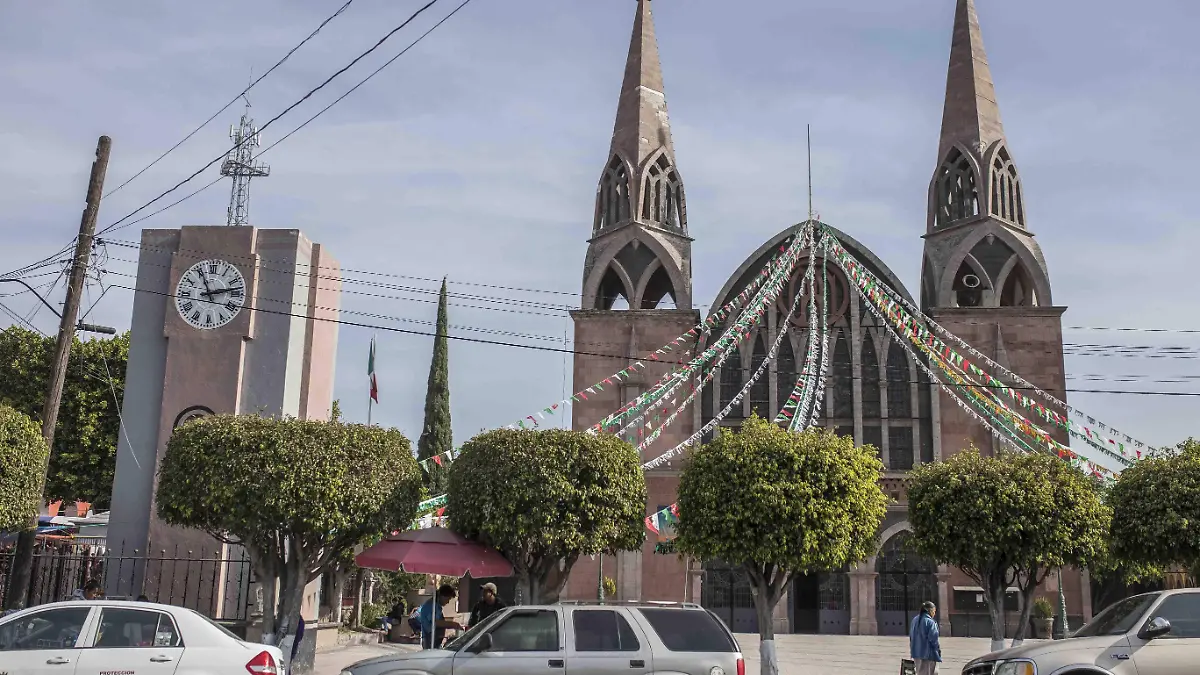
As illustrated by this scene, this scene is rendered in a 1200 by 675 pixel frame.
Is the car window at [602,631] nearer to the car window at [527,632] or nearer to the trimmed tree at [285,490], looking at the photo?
the car window at [527,632]

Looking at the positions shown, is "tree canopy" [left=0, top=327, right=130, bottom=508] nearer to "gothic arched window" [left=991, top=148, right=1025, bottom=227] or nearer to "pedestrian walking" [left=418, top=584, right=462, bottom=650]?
"pedestrian walking" [left=418, top=584, right=462, bottom=650]

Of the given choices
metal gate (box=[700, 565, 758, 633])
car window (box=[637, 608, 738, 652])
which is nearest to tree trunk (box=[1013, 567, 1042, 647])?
car window (box=[637, 608, 738, 652])

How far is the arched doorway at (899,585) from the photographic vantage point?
3491 centimetres

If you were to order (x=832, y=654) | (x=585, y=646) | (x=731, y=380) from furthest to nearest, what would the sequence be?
1. (x=731, y=380)
2. (x=832, y=654)
3. (x=585, y=646)

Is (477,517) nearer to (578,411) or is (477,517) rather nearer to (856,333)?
(578,411)

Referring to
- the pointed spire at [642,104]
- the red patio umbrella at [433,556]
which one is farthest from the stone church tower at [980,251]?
the red patio umbrella at [433,556]

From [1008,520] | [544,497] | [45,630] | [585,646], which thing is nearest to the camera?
[45,630]

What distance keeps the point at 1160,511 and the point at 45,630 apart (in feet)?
61.8

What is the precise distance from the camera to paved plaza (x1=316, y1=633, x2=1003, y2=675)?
22438 mm

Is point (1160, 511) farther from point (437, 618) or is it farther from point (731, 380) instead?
point (731, 380)

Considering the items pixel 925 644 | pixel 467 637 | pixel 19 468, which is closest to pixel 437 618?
pixel 467 637

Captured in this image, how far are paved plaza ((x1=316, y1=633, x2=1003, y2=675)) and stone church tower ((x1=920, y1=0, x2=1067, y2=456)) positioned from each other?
8.59 m

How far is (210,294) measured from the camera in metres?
22.5

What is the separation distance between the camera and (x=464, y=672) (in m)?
11.9
